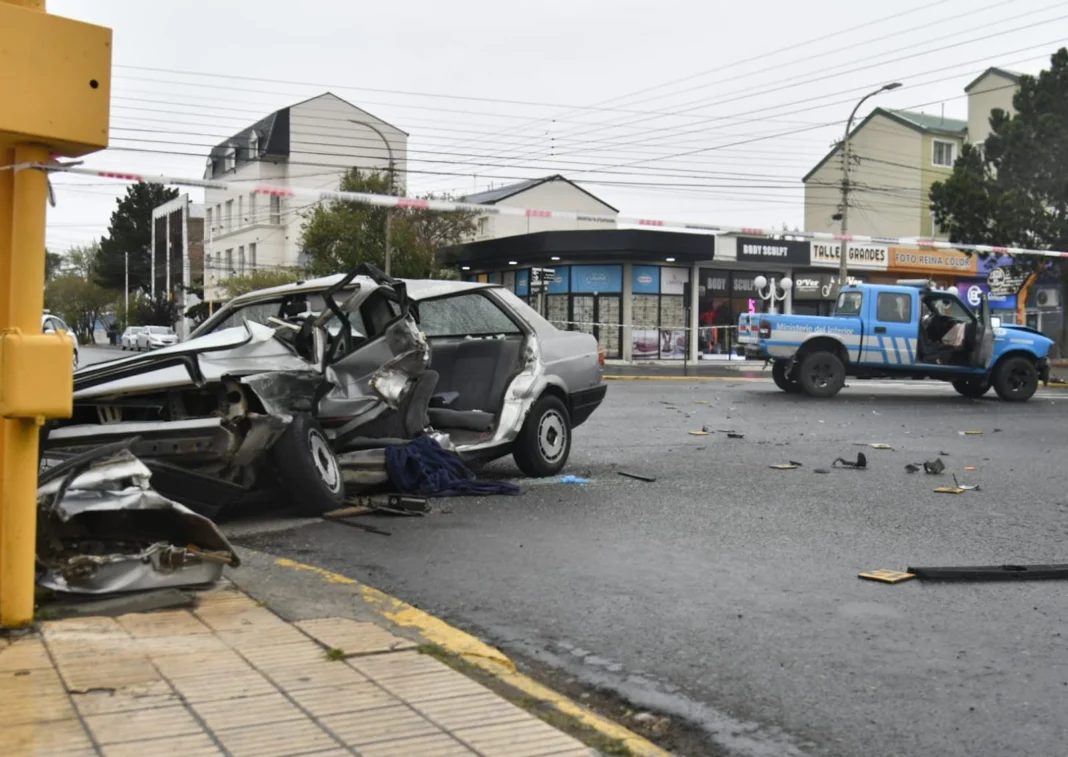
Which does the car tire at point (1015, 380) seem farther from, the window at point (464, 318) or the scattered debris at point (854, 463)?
the window at point (464, 318)

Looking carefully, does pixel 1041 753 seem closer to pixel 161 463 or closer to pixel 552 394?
pixel 161 463

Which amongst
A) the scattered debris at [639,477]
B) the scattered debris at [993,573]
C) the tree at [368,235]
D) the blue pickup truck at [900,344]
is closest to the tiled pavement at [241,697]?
the scattered debris at [993,573]

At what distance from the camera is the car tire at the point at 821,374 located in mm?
18438

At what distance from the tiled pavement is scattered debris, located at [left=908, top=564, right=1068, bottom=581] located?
290cm

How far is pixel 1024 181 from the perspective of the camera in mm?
30969

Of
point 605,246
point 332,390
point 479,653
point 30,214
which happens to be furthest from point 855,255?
point 30,214

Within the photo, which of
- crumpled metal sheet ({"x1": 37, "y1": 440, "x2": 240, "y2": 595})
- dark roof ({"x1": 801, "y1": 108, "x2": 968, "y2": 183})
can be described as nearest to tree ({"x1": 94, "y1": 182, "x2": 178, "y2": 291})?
dark roof ({"x1": 801, "y1": 108, "x2": 968, "y2": 183})

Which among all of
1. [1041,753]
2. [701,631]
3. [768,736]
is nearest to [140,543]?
[701,631]

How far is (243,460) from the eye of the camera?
21.1 feet

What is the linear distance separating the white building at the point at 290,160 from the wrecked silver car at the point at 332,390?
48.0 metres

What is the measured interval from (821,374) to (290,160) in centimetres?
4510

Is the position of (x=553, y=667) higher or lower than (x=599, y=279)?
lower

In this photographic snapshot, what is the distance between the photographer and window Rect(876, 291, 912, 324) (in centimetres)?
1866

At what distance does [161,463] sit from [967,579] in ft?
14.5
